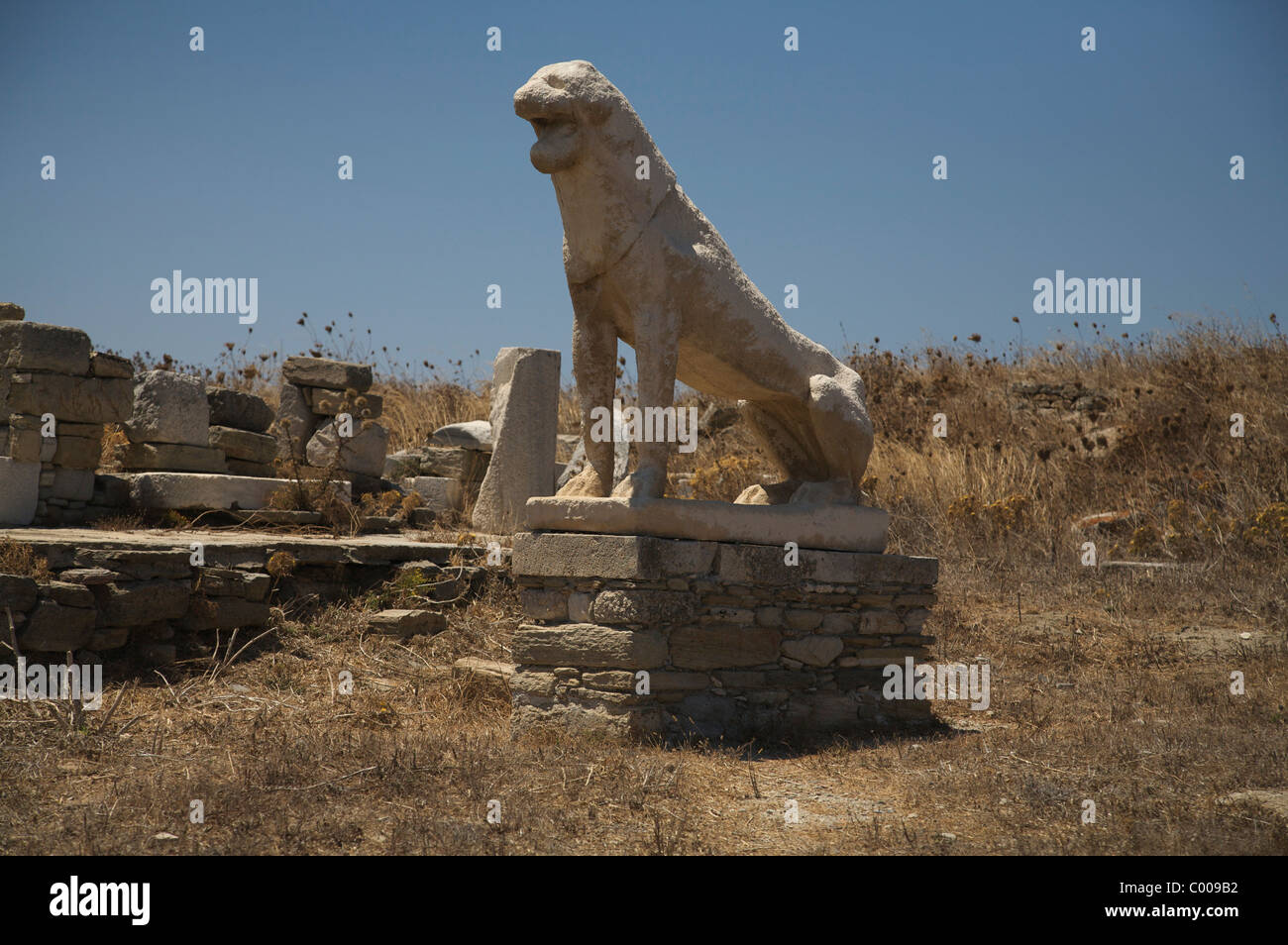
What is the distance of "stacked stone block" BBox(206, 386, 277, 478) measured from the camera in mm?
9000

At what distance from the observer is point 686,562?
5.12 meters

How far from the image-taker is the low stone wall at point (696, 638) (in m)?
4.96

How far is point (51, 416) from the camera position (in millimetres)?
7305

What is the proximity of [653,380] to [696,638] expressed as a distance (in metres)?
1.33

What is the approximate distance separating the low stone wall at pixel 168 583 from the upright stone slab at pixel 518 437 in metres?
1.83

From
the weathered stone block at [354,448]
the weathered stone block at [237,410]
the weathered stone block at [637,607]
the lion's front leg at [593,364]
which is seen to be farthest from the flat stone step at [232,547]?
the weathered stone block at [637,607]

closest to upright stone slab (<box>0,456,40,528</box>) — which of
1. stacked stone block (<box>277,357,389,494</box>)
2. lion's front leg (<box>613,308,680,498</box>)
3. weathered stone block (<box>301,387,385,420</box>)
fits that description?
stacked stone block (<box>277,357,389,494</box>)

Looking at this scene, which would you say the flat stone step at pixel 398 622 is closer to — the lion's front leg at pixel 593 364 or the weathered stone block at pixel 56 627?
the weathered stone block at pixel 56 627

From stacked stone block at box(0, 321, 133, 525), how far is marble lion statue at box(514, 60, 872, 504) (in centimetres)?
433

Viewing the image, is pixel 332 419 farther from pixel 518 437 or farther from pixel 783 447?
pixel 783 447

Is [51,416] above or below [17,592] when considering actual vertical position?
above

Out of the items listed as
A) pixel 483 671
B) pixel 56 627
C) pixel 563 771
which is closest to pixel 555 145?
pixel 563 771

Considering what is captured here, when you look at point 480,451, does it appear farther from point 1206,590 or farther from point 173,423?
point 1206,590

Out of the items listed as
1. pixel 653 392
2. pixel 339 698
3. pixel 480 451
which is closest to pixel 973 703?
pixel 653 392
